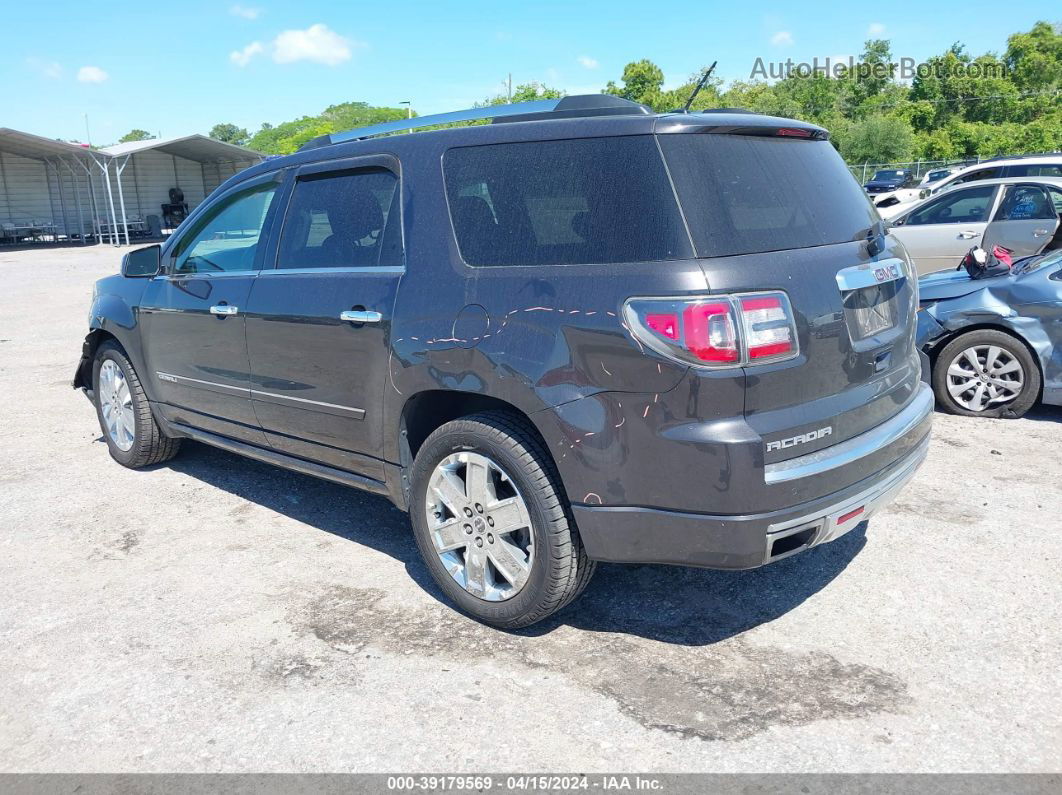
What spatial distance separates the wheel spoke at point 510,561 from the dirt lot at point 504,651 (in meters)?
0.29

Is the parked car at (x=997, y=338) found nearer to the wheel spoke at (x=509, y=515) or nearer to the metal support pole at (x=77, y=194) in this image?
the wheel spoke at (x=509, y=515)

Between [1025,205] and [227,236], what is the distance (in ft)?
29.8

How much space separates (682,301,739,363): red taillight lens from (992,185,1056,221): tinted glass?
8811mm

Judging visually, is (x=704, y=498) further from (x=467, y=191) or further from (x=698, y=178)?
(x=467, y=191)

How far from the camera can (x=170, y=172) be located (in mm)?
38594

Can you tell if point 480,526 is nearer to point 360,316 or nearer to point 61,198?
point 360,316

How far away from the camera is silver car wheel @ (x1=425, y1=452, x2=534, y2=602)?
338 centimetres

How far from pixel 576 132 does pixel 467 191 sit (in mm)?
557

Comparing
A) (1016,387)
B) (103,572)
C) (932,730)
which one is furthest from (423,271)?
(1016,387)

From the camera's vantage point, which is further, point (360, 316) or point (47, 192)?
point (47, 192)

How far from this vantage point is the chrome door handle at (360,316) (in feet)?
12.2

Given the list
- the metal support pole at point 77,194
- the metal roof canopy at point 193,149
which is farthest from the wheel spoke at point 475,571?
the metal support pole at point 77,194

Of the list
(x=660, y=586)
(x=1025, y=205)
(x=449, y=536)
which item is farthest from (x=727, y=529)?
(x=1025, y=205)

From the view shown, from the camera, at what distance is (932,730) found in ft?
9.26
